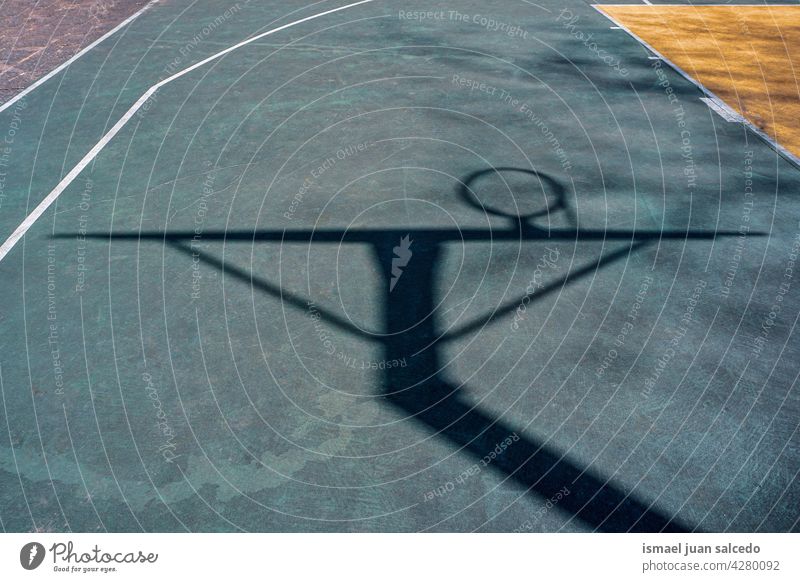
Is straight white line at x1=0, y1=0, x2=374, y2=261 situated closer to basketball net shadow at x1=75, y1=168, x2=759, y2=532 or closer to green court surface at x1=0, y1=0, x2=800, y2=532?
green court surface at x1=0, y1=0, x2=800, y2=532

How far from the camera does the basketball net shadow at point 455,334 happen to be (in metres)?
6.87

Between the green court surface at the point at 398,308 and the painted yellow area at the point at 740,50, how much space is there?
3.80ft

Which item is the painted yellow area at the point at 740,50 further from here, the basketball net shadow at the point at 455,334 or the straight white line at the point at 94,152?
the straight white line at the point at 94,152

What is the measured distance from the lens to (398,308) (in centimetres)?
951

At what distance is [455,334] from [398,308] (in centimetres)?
91

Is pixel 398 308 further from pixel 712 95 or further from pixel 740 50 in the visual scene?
pixel 740 50

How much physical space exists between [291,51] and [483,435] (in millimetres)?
14216

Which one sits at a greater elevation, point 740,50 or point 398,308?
point 740,50

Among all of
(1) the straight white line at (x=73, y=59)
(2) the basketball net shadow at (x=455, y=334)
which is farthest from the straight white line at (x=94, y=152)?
(1) the straight white line at (x=73, y=59)

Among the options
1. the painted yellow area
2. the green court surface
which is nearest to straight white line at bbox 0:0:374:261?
the green court surface

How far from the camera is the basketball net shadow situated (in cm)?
687

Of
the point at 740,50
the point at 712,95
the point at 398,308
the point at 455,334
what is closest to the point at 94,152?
the point at 398,308

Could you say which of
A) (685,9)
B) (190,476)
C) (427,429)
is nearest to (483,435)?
(427,429)

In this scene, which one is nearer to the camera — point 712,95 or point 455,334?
point 455,334
